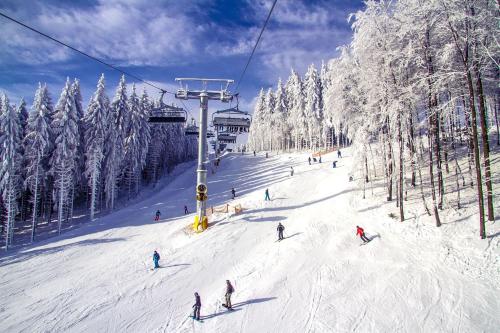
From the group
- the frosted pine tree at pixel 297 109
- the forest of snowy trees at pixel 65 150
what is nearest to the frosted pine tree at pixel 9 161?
the forest of snowy trees at pixel 65 150

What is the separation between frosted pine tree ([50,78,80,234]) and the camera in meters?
34.2

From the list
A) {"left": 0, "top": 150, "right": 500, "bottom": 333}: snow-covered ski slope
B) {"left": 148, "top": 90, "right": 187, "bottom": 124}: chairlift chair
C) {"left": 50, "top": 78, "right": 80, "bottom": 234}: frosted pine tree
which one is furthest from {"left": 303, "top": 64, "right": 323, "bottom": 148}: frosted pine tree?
{"left": 50, "top": 78, "right": 80, "bottom": 234}: frosted pine tree

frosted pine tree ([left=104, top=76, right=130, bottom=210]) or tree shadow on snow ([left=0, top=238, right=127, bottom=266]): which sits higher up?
frosted pine tree ([left=104, top=76, right=130, bottom=210])

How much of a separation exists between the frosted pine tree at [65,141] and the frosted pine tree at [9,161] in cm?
367

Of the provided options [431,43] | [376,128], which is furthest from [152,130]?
[431,43]

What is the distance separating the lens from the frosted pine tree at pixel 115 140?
131ft

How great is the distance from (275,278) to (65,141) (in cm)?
3294

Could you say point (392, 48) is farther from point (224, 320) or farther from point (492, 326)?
point (224, 320)

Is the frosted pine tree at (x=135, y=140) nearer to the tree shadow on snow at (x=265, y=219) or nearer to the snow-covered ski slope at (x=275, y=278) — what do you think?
the snow-covered ski slope at (x=275, y=278)

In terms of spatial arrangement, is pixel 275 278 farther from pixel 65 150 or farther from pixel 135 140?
pixel 135 140

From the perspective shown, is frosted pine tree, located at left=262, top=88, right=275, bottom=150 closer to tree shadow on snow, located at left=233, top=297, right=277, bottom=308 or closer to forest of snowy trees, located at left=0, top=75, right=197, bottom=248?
forest of snowy trees, located at left=0, top=75, right=197, bottom=248

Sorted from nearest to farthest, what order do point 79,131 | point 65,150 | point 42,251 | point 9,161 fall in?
point 42,251 < point 9,161 < point 65,150 < point 79,131

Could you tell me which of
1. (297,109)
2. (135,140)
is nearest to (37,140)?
(135,140)

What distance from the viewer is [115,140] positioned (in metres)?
40.4
